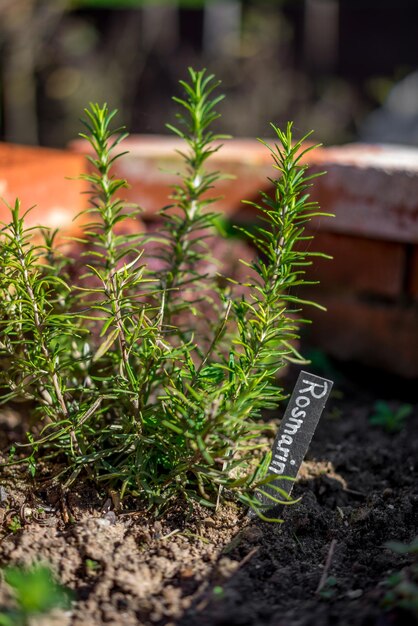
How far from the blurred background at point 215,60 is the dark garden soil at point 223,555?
4.94 meters

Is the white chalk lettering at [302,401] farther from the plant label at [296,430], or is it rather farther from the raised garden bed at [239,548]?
the raised garden bed at [239,548]

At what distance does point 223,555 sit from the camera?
57.2 inches

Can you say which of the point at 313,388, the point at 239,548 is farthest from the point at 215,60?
the point at 239,548

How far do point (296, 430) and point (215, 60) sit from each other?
633cm

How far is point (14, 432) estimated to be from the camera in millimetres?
1988

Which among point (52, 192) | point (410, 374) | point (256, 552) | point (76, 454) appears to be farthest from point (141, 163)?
point (256, 552)

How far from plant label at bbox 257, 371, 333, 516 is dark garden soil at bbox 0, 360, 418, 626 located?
3.8 inches

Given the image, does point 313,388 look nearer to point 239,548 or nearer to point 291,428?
point 291,428

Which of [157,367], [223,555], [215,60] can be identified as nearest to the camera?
[223,555]

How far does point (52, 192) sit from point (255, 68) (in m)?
4.90

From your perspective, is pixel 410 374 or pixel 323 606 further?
pixel 410 374

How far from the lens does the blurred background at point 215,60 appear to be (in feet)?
21.8

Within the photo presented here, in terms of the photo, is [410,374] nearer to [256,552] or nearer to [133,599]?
[256,552]

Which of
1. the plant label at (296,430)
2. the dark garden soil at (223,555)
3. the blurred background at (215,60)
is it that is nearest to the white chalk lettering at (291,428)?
the plant label at (296,430)
